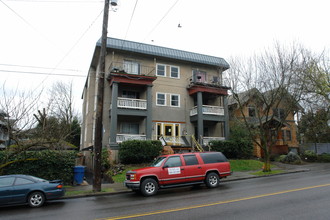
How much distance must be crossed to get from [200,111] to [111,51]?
10.3m

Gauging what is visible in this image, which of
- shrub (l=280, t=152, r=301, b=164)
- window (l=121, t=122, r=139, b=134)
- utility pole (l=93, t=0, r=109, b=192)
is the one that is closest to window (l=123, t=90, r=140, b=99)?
window (l=121, t=122, r=139, b=134)

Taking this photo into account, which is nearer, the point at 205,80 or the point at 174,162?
the point at 174,162

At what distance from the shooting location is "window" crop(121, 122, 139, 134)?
23125mm

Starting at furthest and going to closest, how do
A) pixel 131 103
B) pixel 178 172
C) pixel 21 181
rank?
pixel 131 103 → pixel 178 172 → pixel 21 181

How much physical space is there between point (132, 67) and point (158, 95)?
376 cm

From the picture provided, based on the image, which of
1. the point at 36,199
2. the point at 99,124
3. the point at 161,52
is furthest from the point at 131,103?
the point at 36,199

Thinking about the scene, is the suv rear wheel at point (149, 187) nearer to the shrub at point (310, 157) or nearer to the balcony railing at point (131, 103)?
the balcony railing at point (131, 103)

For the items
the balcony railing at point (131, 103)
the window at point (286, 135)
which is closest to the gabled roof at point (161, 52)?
the balcony railing at point (131, 103)

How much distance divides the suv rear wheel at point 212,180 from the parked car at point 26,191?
656 centimetres

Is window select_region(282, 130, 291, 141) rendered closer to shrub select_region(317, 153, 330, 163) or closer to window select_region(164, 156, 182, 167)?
shrub select_region(317, 153, 330, 163)

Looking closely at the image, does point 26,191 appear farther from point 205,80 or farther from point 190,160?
point 205,80

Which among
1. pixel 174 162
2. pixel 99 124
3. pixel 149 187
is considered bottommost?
pixel 149 187

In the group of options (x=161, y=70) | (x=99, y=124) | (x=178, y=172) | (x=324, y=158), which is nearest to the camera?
(x=178, y=172)

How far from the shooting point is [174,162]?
11648 millimetres
